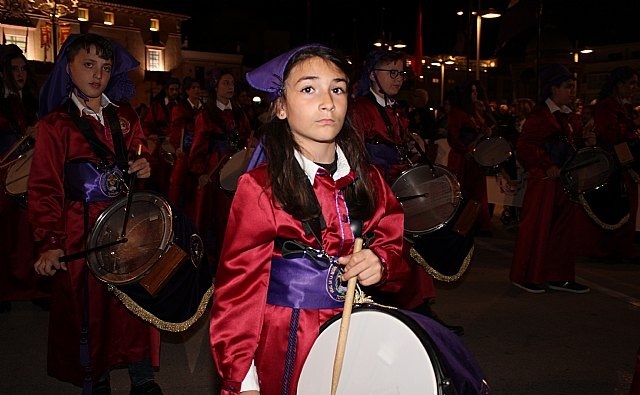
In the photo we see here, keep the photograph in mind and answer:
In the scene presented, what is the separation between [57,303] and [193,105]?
6.39 m

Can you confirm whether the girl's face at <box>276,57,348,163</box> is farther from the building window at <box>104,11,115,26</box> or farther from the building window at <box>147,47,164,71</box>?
the building window at <box>147,47,164,71</box>

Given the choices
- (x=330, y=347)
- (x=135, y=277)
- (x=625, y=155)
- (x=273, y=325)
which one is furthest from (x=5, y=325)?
(x=625, y=155)

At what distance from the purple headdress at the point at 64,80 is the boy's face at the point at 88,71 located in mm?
51

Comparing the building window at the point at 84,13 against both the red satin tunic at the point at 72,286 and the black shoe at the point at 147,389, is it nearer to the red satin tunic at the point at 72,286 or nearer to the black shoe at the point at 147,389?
the red satin tunic at the point at 72,286

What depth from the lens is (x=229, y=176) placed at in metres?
6.12

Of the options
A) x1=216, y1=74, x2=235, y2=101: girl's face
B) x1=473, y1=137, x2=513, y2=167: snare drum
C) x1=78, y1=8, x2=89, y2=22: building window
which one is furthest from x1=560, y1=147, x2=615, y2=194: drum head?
x1=78, y1=8, x2=89, y2=22: building window

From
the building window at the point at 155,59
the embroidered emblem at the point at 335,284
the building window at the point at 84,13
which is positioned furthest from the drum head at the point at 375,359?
the building window at the point at 155,59

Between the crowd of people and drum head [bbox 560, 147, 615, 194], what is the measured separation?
2cm

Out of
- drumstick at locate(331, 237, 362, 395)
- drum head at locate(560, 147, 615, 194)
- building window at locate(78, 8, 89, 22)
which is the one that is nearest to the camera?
drumstick at locate(331, 237, 362, 395)

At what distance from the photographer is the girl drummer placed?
2.27m

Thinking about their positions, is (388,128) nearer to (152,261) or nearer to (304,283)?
(152,261)

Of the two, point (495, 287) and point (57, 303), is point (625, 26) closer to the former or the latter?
point (495, 287)

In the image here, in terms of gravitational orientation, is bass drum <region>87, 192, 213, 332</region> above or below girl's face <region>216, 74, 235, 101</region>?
below

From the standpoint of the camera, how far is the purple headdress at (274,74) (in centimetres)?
237
